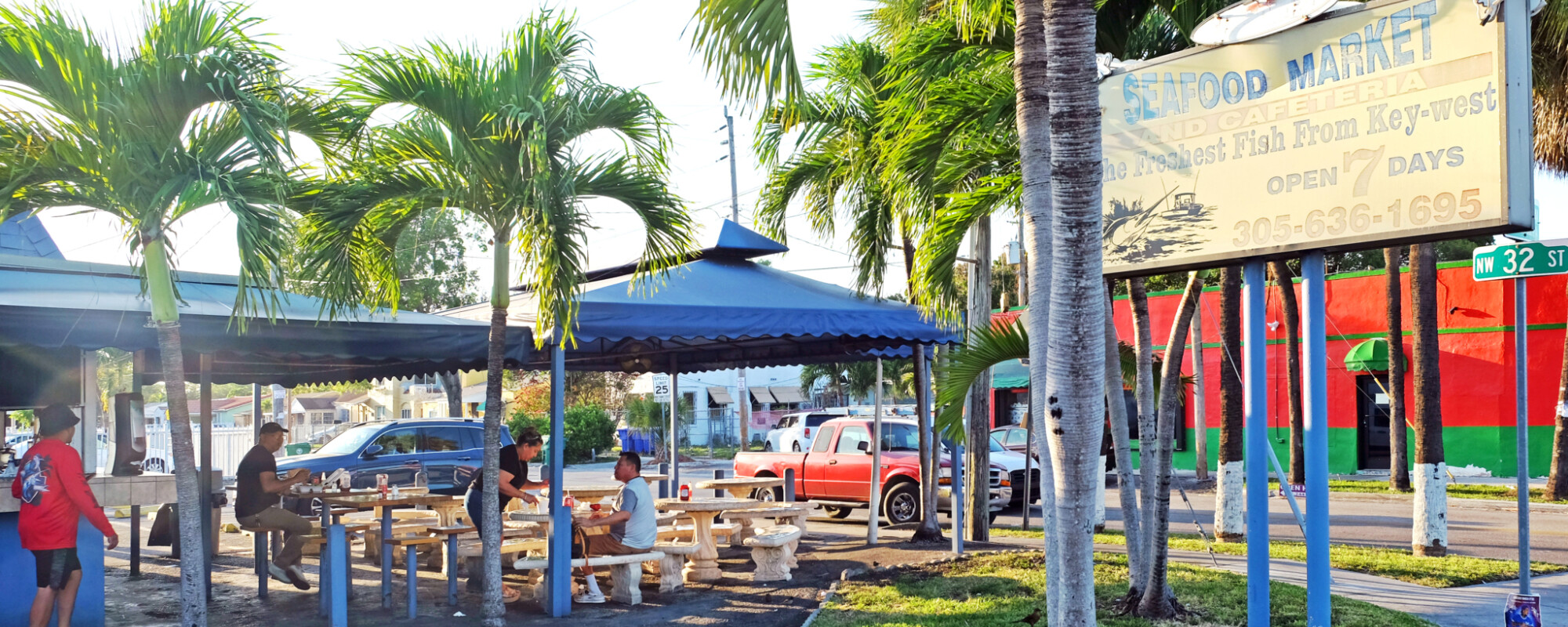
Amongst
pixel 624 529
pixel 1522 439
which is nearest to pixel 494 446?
pixel 624 529

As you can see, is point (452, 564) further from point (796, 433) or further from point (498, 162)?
point (796, 433)

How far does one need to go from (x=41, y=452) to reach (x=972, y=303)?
888 cm

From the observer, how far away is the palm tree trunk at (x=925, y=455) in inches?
504

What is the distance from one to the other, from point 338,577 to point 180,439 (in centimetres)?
179

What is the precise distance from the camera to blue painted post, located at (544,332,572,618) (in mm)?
8602

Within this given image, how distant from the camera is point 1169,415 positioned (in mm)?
8281

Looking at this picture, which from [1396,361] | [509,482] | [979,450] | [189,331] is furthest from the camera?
[1396,361]

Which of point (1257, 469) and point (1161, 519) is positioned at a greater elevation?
point (1257, 469)

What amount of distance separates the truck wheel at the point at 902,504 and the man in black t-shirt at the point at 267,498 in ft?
26.1

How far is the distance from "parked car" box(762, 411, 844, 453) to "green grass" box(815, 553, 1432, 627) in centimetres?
727

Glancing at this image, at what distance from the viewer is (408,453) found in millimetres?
16953

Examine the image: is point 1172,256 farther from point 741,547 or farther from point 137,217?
point 741,547

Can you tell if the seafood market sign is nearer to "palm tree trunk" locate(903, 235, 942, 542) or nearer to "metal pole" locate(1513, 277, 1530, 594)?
"metal pole" locate(1513, 277, 1530, 594)

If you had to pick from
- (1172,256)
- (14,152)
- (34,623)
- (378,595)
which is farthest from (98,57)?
(1172,256)
